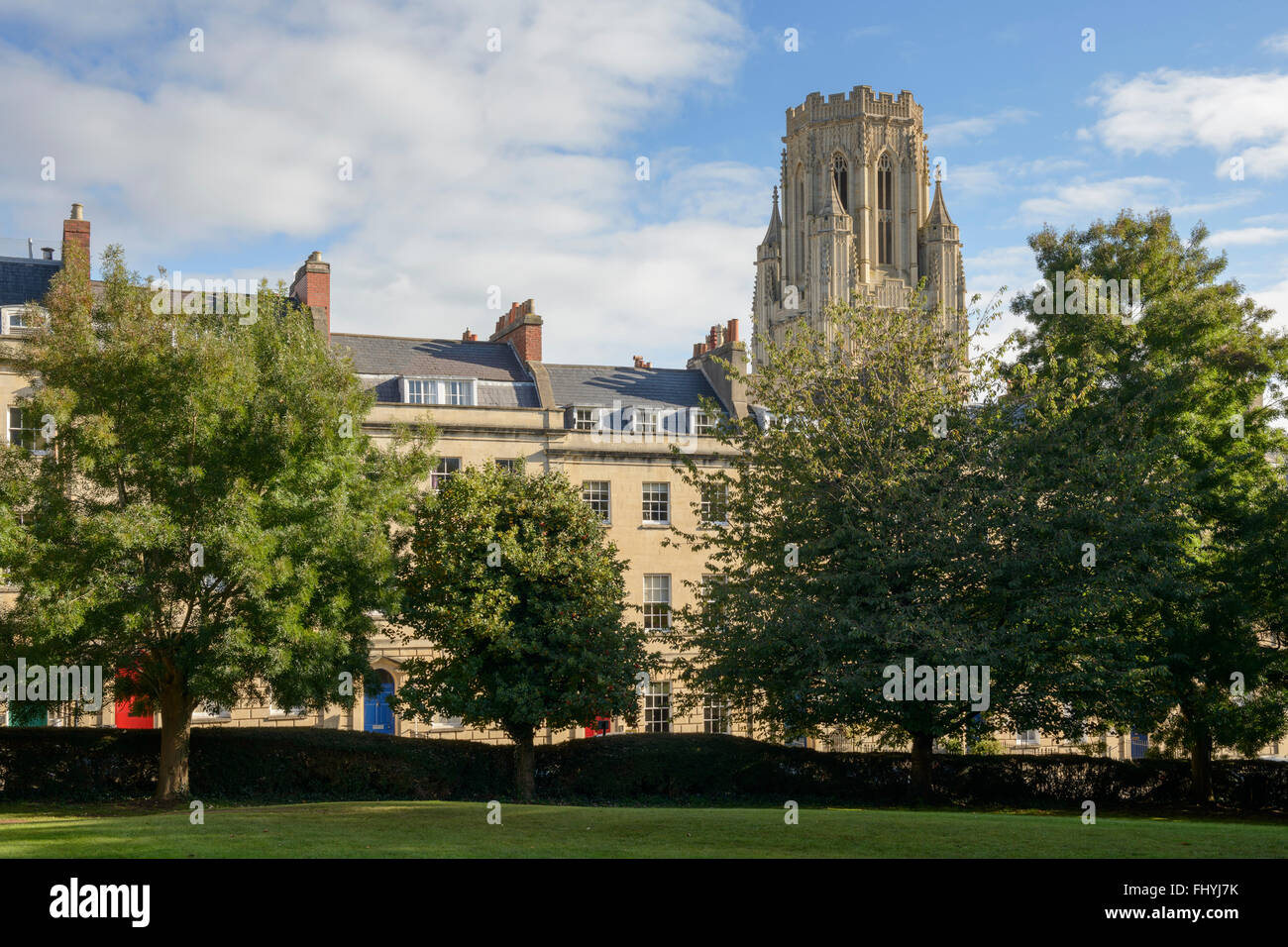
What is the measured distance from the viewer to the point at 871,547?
30.8m

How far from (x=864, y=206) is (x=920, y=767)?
102206 mm

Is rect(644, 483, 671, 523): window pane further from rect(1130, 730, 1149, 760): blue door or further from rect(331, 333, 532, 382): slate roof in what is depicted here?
rect(1130, 730, 1149, 760): blue door

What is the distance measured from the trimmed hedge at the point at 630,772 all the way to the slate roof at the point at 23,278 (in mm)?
19150

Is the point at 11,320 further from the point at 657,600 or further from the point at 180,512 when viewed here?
the point at 657,600

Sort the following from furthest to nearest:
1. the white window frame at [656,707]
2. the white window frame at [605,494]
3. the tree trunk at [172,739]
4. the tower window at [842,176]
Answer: the tower window at [842,176] < the white window frame at [605,494] < the white window frame at [656,707] < the tree trunk at [172,739]

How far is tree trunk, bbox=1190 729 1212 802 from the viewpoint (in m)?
35.8

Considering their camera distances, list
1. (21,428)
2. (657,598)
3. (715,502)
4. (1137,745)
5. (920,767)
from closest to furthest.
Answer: (21,428) → (920,767) → (715,502) → (657,598) → (1137,745)

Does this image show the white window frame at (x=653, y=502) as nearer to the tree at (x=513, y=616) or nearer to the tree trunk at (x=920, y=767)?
the tree at (x=513, y=616)

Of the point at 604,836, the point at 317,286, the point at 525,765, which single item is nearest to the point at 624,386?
the point at 317,286

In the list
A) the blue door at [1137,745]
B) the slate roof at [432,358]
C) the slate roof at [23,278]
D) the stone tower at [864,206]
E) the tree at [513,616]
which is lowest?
the blue door at [1137,745]

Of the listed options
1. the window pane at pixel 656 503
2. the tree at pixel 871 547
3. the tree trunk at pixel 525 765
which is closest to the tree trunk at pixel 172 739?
the tree trunk at pixel 525 765

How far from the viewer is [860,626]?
2886 centimetres

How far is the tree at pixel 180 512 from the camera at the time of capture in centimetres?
2736

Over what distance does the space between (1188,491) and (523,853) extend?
2387 centimetres
